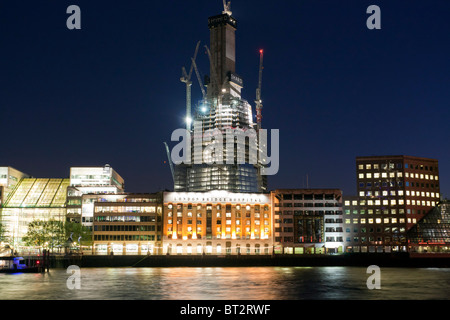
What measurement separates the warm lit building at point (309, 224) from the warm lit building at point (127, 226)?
45560 millimetres

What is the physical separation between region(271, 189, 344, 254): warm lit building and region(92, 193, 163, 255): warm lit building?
45.6 metres

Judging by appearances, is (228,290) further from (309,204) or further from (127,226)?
(309,204)

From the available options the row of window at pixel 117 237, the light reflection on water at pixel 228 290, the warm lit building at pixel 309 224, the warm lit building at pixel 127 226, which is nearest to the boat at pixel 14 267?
the light reflection on water at pixel 228 290

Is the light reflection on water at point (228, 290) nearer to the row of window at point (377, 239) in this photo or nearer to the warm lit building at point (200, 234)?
the warm lit building at point (200, 234)

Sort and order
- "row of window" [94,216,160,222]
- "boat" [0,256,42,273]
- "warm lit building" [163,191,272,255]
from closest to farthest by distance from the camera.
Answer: "boat" [0,256,42,273] < "row of window" [94,216,160,222] < "warm lit building" [163,191,272,255]

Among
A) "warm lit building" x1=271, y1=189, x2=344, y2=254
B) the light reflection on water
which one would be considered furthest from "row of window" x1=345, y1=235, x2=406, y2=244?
the light reflection on water

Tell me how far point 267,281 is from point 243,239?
10122cm

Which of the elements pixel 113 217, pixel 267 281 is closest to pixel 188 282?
pixel 267 281

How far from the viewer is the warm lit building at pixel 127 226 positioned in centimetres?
18790

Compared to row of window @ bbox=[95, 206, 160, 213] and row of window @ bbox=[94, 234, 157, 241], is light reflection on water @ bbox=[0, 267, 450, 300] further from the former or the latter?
row of window @ bbox=[95, 206, 160, 213]

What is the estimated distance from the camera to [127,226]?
621 ft

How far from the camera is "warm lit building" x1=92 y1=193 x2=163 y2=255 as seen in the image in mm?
187900

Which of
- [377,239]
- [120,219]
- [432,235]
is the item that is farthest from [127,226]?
[432,235]
